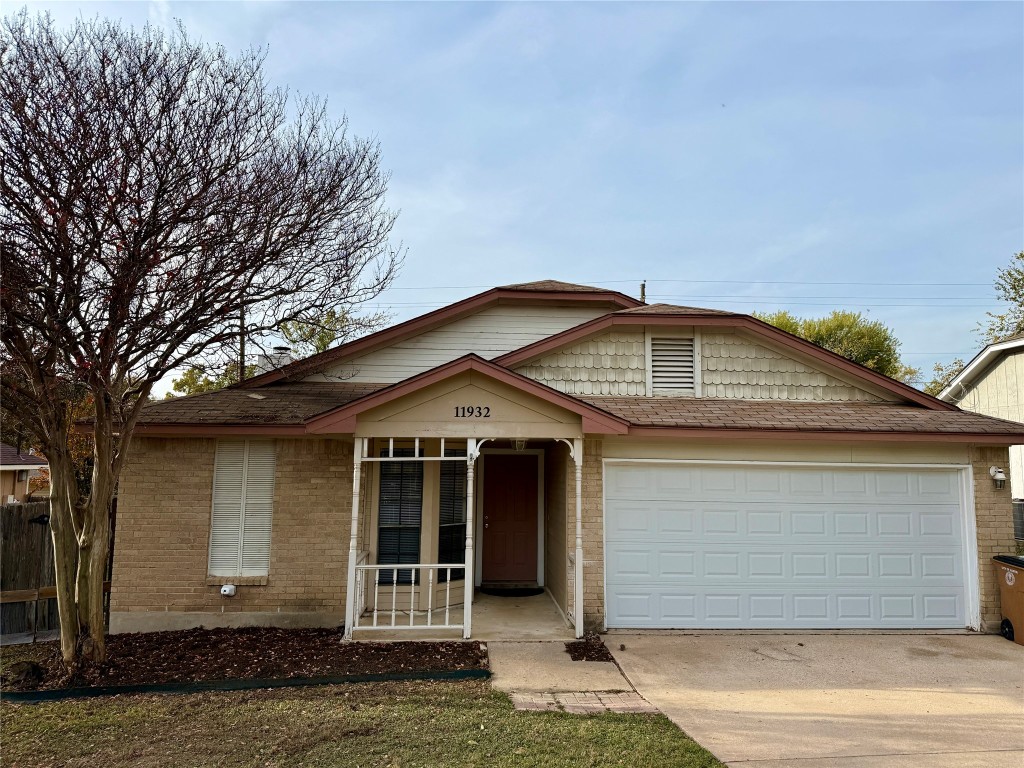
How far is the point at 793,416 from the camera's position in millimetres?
8859

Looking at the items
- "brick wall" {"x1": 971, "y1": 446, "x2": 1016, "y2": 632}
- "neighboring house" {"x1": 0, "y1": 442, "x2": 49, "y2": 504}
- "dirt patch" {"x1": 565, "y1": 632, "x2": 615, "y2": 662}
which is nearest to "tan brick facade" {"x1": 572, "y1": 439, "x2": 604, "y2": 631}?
"dirt patch" {"x1": 565, "y1": 632, "x2": 615, "y2": 662}

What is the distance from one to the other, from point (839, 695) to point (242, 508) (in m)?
7.38

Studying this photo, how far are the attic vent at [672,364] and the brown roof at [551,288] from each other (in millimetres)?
2453

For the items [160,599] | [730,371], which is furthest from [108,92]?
[730,371]

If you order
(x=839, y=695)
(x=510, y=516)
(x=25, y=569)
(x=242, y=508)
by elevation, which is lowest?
(x=839, y=695)

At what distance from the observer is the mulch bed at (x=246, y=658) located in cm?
641

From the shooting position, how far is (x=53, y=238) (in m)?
6.26

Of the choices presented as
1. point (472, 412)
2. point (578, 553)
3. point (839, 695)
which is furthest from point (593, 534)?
point (839, 695)

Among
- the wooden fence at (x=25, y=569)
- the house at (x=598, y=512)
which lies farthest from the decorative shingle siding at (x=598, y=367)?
the wooden fence at (x=25, y=569)

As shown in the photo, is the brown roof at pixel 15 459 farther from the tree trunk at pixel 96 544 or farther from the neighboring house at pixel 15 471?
the tree trunk at pixel 96 544

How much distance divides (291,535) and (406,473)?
1721mm

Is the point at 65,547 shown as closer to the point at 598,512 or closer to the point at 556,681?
the point at 556,681

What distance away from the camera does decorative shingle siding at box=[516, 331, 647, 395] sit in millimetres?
9555

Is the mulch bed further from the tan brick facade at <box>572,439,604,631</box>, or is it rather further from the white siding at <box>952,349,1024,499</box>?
the white siding at <box>952,349,1024,499</box>
